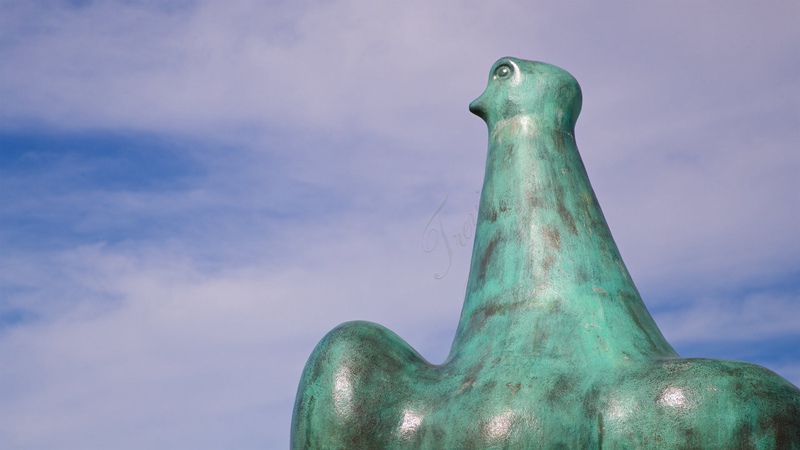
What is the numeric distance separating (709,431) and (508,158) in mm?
2635

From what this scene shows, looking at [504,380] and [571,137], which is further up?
[571,137]

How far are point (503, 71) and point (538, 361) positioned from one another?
2425 millimetres

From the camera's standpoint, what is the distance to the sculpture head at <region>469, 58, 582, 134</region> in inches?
322

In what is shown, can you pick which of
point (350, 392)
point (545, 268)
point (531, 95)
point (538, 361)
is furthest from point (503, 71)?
point (350, 392)

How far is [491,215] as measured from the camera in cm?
800

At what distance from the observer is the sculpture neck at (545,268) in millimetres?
7203

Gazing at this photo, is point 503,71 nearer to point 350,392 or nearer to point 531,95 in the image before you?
point 531,95

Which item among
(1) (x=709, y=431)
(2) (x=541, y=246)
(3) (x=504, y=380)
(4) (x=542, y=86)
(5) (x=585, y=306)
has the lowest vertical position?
(1) (x=709, y=431)

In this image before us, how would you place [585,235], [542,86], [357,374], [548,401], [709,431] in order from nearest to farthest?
1. [709,431]
2. [548,401]
3. [357,374]
4. [585,235]
5. [542,86]

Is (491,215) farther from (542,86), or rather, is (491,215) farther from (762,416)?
(762,416)

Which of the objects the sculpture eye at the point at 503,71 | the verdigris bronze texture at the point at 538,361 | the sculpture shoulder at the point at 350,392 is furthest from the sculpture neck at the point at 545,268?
the sculpture shoulder at the point at 350,392

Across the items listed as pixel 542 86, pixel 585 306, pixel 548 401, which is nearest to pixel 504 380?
pixel 548 401

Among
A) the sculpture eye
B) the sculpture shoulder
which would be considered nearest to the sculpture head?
the sculpture eye

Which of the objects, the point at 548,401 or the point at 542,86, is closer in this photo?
the point at 548,401
